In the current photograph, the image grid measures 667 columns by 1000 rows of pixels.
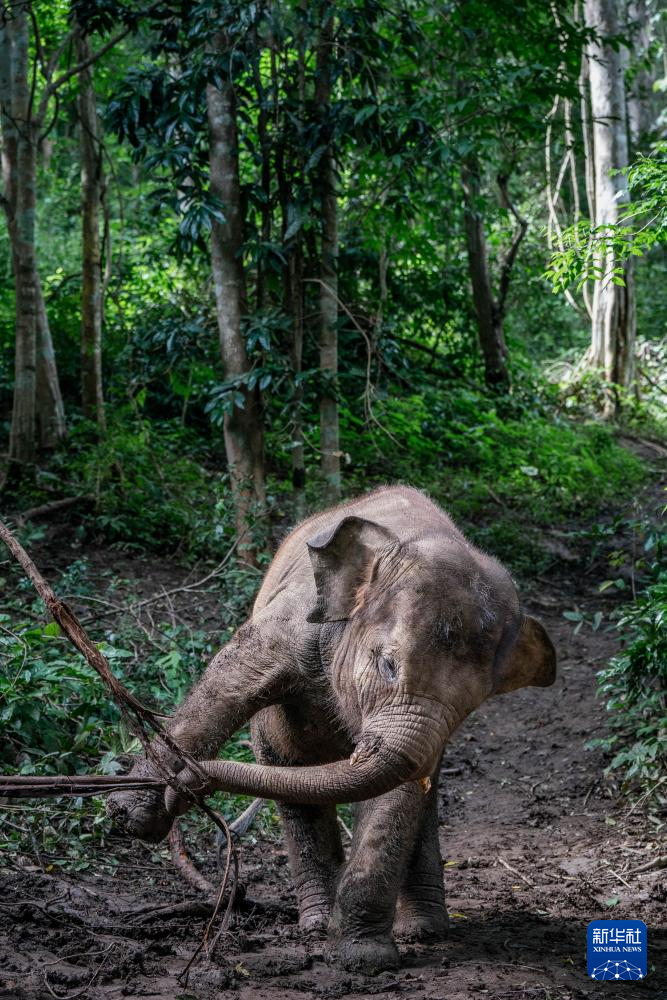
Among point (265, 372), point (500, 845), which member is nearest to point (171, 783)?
point (500, 845)

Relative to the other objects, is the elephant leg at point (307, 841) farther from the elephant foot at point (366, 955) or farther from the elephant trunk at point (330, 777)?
the elephant trunk at point (330, 777)

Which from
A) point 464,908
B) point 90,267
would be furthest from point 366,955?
point 90,267

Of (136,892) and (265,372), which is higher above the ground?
(265,372)

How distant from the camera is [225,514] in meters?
9.45

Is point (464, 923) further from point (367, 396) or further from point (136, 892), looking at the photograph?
point (367, 396)

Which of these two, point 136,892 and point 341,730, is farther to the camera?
point 136,892

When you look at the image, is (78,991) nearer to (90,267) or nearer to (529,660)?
(529,660)

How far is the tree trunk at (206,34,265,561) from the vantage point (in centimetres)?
921

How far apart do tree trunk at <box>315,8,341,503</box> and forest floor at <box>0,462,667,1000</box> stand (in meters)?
2.82

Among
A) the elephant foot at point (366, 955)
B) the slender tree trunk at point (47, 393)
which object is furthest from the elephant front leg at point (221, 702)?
the slender tree trunk at point (47, 393)

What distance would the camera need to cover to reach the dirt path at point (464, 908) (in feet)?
12.8

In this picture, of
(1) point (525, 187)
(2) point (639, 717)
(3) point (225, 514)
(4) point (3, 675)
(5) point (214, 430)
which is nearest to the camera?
(4) point (3, 675)

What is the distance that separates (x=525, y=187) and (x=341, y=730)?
64.9 feet

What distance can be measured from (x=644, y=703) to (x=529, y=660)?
2311 mm
